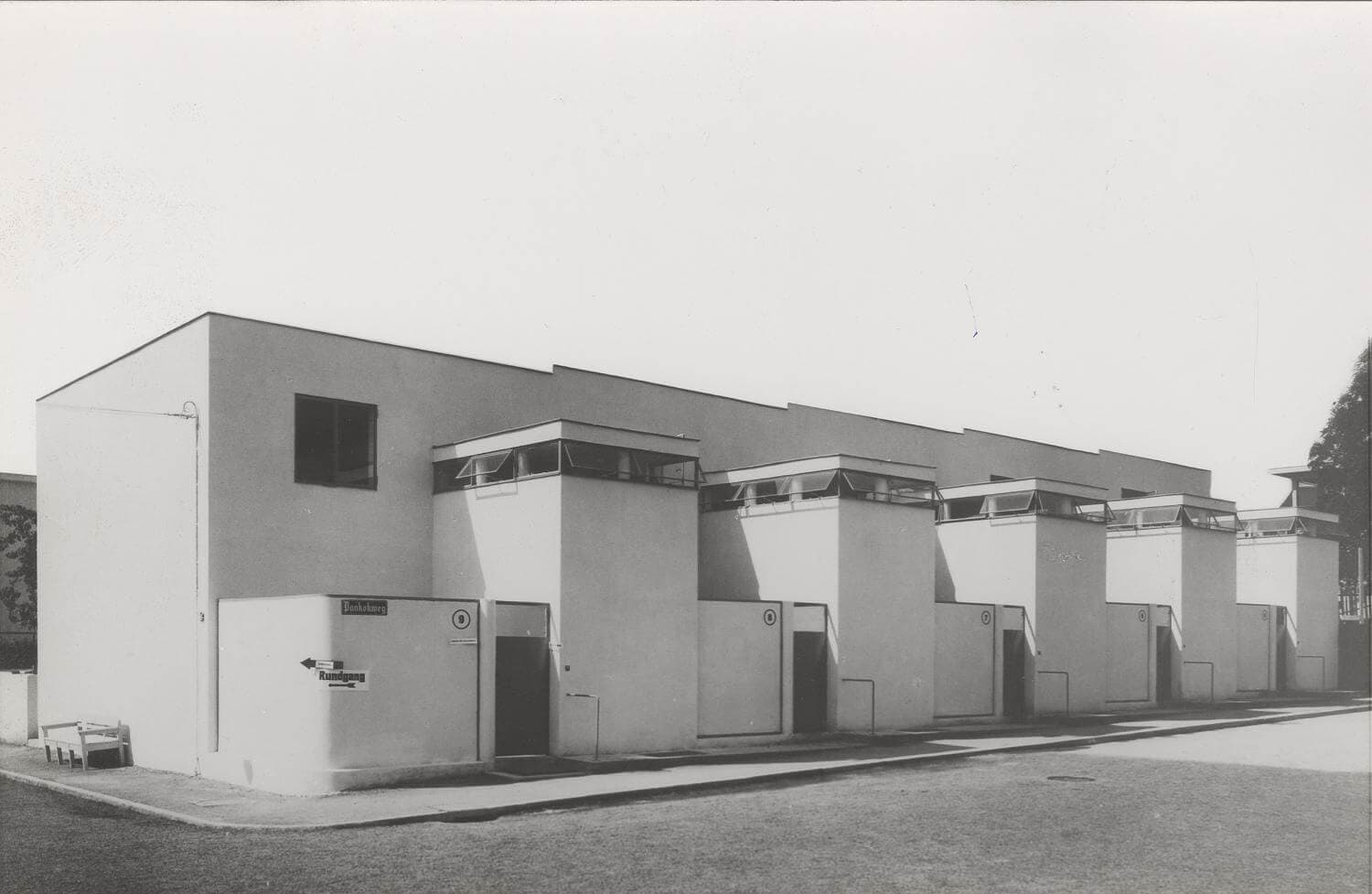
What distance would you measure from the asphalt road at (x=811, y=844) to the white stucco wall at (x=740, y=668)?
16.4ft

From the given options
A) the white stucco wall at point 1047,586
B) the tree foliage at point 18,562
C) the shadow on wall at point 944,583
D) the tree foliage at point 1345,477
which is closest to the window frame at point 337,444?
the shadow on wall at point 944,583

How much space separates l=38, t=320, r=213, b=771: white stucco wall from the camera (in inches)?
760

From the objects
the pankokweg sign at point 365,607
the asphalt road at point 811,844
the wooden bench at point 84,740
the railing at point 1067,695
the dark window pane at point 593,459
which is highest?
the dark window pane at point 593,459

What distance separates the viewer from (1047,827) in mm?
12703

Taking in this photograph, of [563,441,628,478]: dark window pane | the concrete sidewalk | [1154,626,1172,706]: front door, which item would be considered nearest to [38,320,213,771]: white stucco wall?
the concrete sidewalk

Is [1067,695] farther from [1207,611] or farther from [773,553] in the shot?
[773,553]

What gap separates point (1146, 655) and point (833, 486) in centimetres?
1378

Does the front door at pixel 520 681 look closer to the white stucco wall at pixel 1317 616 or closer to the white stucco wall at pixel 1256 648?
the white stucco wall at pixel 1256 648

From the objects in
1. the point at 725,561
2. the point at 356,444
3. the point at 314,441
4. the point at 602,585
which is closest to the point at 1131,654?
the point at 725,561

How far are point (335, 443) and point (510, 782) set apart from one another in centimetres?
791

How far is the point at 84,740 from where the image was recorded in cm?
1947

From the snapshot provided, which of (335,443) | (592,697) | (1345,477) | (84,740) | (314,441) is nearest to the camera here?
(592,697)

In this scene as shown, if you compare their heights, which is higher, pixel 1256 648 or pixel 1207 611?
pixel 1207 611

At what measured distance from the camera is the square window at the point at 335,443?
813 inches
